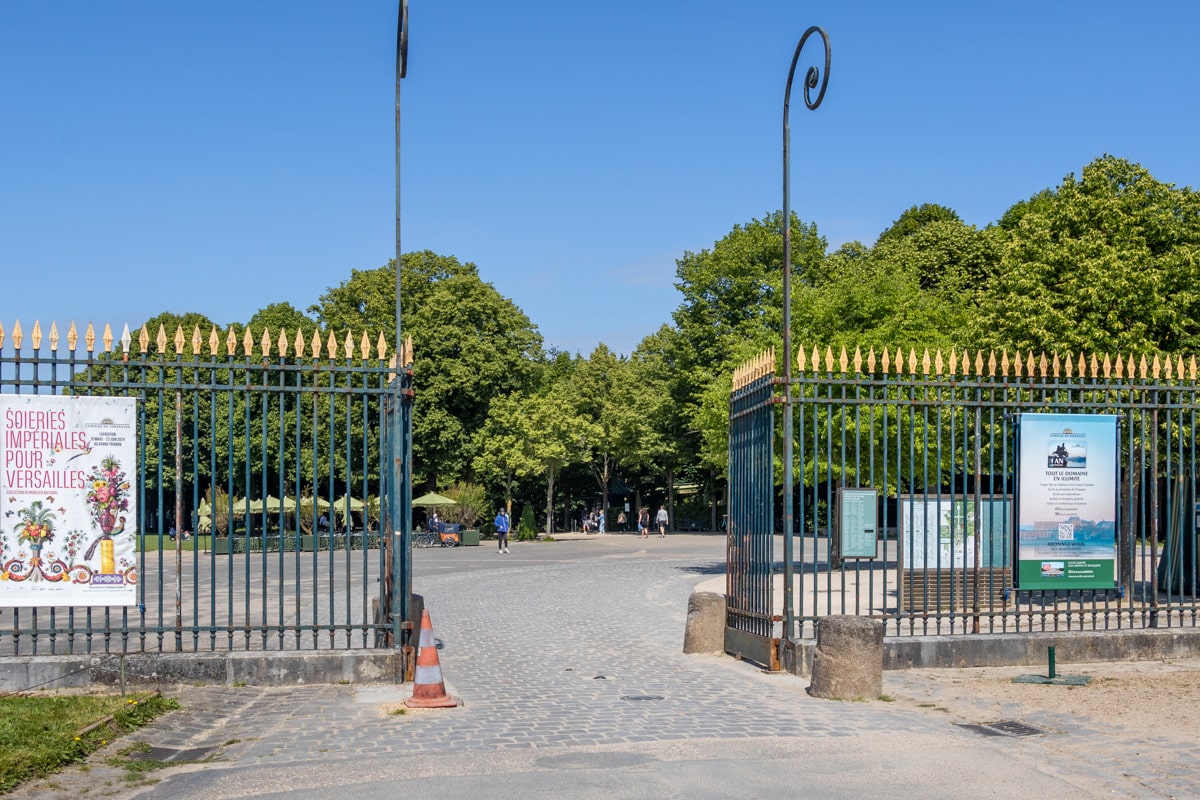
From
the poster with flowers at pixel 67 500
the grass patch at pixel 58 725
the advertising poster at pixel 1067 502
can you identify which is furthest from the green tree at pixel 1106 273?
the grass patch at pixel 58 725

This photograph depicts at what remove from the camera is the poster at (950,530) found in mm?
12375

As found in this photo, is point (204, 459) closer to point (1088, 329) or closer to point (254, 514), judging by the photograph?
point (254, 514)

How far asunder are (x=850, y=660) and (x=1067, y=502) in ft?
13.0

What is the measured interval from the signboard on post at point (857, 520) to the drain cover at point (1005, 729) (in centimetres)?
336

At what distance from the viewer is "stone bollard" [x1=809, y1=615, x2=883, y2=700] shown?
1054cm

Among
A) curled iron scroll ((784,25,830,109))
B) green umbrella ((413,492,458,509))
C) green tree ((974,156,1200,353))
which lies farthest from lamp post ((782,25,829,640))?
green umbrella ((413,492,458,509))

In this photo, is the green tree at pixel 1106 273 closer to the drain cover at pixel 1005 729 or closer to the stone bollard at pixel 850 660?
the stone bollard at pixel 850 660

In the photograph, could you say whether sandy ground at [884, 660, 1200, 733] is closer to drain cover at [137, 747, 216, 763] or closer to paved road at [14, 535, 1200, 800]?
paved road at [14, 535, 1200, 800]

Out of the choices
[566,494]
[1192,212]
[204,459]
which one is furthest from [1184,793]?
[566,494]

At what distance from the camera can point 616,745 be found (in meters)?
8.55

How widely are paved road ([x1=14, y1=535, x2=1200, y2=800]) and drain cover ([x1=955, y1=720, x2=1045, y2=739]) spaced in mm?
122

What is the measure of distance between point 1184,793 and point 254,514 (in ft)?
139

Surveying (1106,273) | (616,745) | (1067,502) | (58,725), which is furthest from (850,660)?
(1106,273)

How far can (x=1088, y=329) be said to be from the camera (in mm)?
21828
